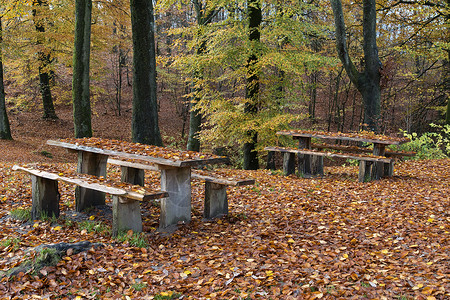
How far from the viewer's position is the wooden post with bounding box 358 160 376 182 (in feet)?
25.5

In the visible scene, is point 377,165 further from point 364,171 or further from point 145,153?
point 145,153

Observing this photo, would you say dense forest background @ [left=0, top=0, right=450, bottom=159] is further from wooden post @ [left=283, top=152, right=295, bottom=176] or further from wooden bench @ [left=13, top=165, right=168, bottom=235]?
wooden bench @ [left=13, top=165, right=168, bottom=235]

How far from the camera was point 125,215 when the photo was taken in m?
4.57

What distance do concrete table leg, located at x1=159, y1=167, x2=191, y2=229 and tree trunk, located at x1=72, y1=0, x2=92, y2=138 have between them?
701 centimetres

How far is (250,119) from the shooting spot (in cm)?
1095

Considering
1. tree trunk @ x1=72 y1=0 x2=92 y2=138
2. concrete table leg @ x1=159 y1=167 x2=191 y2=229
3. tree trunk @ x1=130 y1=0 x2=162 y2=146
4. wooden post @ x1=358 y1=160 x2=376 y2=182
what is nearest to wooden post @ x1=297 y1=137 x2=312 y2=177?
wooden post @ x1=358 y1=160 x2=376 y2=182

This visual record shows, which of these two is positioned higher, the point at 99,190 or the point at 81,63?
the point at 81,63

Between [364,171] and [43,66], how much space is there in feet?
46.9

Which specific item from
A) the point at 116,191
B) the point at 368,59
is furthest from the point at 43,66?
the point at 116,191

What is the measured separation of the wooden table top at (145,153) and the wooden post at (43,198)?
2.05 feet

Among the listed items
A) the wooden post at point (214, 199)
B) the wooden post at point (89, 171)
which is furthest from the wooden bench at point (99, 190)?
the wooden post at point (214, 199)

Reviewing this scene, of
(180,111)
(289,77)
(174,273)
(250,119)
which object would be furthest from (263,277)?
(180,111)

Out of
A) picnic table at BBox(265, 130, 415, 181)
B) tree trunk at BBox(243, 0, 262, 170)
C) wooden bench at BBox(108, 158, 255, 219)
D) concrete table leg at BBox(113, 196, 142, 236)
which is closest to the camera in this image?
concrete table leg at BBox(113, 196, 142, 236)

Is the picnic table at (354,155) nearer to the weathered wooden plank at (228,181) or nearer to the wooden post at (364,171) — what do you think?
the wooden post at (364,171)
